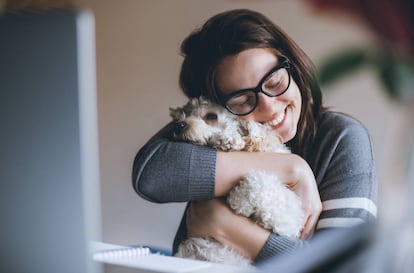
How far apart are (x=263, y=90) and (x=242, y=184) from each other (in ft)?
0.64

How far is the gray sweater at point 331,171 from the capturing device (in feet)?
3.94

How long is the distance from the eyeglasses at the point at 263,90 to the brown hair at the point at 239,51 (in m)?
0.02

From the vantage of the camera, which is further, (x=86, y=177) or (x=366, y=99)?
(x=366, y=99)

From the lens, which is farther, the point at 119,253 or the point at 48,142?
the point at 119,253

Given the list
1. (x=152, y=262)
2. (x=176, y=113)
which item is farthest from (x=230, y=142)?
(x=152, y=262)

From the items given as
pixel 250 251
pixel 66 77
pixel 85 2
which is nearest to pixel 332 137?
pixel 250 251

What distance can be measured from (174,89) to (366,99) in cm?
45

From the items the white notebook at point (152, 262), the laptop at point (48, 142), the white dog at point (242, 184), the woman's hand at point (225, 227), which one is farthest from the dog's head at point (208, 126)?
the laptop at point (48, 142)

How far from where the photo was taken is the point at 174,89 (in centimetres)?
144

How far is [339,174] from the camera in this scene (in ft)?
4.03

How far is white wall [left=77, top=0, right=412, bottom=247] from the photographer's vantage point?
1185mm

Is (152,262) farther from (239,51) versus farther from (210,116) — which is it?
(239,51)

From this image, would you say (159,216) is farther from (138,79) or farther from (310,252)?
(310,252)

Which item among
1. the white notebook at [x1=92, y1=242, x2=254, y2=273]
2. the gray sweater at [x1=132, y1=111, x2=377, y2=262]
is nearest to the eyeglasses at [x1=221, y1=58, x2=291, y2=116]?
the gray sweater at [x1=132, y1=111, x2=377, y2=262]
